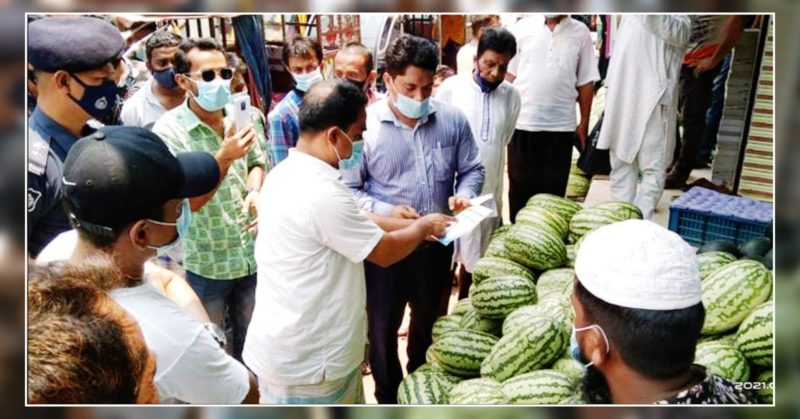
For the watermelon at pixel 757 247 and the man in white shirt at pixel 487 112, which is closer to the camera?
the watermelon at pixel 757 247

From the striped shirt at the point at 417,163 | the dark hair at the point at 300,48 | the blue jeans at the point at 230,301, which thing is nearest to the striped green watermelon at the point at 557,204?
the striped shirt at the point at 417,163

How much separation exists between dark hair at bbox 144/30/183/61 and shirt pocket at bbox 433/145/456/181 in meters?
0.96

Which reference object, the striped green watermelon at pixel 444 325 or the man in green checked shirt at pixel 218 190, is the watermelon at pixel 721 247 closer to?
→ the striped green watermelon at pixel 444 325

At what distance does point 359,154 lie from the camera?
2.29 metres

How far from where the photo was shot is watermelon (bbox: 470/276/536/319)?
2.29 m

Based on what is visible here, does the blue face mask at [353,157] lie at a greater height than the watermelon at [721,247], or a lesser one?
greater

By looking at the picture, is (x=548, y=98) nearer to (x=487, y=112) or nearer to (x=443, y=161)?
(x=487, y=112)

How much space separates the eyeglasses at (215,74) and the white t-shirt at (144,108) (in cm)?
15

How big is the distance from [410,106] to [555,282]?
2.57 ft

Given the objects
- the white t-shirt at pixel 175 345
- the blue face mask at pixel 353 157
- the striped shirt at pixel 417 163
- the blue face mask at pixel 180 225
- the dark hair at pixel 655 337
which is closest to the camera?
the dark hair at pixel 655 337

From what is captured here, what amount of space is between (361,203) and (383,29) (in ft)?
1.99

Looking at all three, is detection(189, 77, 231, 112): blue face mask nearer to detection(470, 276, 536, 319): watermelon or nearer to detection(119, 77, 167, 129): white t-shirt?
detection(119, 77, 167, 129): white t-shirt

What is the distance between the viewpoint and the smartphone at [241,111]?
7.48 feet

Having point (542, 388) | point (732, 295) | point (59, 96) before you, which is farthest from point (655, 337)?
point (59, 96)
